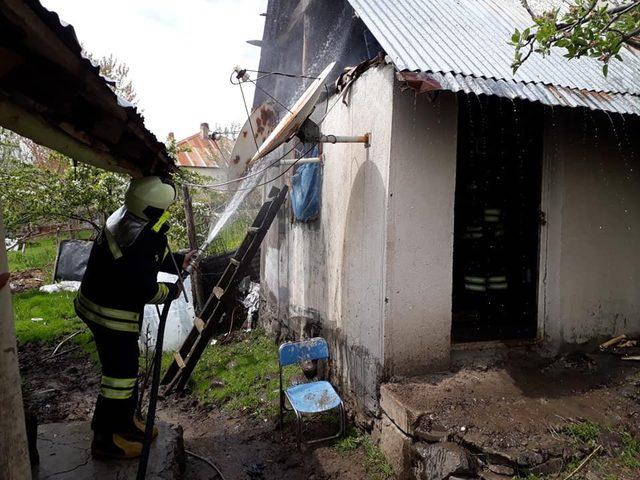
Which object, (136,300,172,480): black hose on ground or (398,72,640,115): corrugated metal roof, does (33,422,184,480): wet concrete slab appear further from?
(398,72,640,115): corrugated metal roof

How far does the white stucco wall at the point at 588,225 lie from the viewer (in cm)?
475

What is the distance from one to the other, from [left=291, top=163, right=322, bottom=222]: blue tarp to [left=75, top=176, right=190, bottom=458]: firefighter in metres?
2.60

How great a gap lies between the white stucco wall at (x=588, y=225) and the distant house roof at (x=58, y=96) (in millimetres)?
4386

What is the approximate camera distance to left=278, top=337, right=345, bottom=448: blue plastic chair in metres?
4.53

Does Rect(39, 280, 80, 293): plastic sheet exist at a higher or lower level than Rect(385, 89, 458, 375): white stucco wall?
lower

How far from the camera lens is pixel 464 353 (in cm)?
452

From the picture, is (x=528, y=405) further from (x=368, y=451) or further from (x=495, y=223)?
(x=495, y=223)

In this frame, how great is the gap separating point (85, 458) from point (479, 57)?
5401 mm

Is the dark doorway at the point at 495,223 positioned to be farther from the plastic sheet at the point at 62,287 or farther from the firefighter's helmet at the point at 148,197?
the plastic sheet at the point at 62,287

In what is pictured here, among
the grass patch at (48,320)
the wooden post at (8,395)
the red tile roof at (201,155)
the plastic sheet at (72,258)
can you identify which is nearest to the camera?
the wooden post at (8,395)

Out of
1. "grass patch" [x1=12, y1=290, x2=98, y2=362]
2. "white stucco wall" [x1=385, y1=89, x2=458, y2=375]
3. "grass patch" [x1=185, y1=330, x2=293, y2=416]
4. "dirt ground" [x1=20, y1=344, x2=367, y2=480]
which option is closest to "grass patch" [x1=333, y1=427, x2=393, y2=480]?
"dirt ground" [x1=20, y1=344, x2=367, y2=480]

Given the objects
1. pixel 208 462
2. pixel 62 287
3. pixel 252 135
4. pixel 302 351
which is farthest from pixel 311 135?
pixel 62 287

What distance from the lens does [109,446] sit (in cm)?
351

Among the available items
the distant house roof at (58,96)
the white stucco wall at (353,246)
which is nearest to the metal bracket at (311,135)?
the white stucco wall at (353,246)
